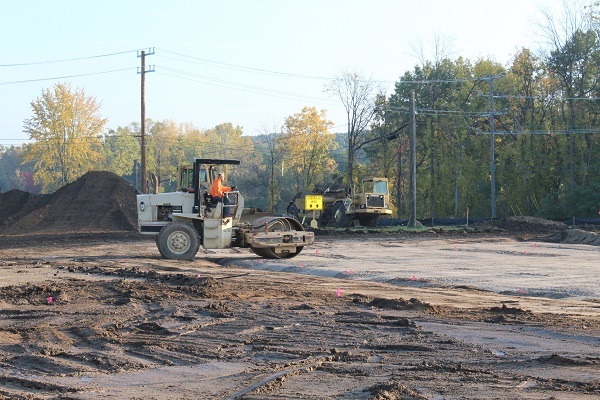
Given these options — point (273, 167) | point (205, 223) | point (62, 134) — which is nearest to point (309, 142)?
point (273, 167)

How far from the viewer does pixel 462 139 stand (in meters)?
70.7

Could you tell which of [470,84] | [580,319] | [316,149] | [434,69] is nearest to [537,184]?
[470,84]

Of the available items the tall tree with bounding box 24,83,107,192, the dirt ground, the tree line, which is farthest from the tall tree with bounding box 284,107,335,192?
the dirt ground

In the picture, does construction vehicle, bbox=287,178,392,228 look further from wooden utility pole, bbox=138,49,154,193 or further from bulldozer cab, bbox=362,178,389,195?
wooden utility pole, bbox=138,49,154,193

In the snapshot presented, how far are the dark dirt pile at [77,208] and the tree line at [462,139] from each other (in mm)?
2942

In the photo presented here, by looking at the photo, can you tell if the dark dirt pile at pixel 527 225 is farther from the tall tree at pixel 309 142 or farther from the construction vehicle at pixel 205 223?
the tall tree at pixel 309 142

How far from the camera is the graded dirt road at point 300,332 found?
783 centimetres

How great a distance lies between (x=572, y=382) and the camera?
7.80 meters

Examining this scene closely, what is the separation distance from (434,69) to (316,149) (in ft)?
45.0

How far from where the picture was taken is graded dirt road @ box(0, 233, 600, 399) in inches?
308

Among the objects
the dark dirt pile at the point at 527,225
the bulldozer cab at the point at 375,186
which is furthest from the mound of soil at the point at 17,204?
the dark dirt pile at the point at 527,225

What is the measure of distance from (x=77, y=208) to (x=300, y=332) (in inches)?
1475

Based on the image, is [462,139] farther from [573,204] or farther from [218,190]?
[218,190]

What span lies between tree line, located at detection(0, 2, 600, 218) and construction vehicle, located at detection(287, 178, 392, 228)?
946cm
